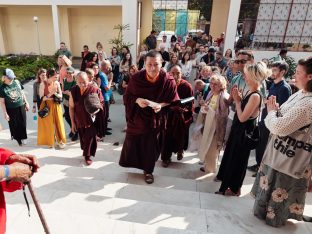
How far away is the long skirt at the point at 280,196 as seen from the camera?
236 centimetres

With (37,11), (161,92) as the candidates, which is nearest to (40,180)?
(161,92)

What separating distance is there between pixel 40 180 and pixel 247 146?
102 inches

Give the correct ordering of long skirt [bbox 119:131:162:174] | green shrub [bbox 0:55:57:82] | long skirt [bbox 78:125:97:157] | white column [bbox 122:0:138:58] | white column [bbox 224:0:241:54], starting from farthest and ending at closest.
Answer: white column [bbox 122:0:138:58] → green shrub [bbox 0:55:57:82] → white column [bbox 224:0:241:54] → long skirt [bbox 78:125:97:157] → long skirt [bbox 119:131:162:174]

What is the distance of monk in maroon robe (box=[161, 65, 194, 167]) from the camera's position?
12.9 ft

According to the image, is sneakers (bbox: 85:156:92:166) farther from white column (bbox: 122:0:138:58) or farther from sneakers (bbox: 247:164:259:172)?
white column (bbox: 122:0:138:58)

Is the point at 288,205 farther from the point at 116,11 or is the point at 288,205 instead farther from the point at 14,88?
the point at 116,11

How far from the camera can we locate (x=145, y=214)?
8.41 ft

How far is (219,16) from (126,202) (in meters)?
14.6

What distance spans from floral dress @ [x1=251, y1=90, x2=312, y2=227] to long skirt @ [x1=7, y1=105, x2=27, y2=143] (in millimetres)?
4249

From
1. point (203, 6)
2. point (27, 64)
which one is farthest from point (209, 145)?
point (203, 6)

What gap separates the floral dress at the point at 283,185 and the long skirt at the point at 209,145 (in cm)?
108

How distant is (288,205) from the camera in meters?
2.43

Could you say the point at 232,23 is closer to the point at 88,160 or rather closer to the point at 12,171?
the point at 88,160

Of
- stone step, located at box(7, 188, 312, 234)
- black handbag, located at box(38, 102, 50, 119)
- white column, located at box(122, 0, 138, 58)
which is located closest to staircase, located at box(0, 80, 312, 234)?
stone step, located at box(7, 188, 312, 234)
